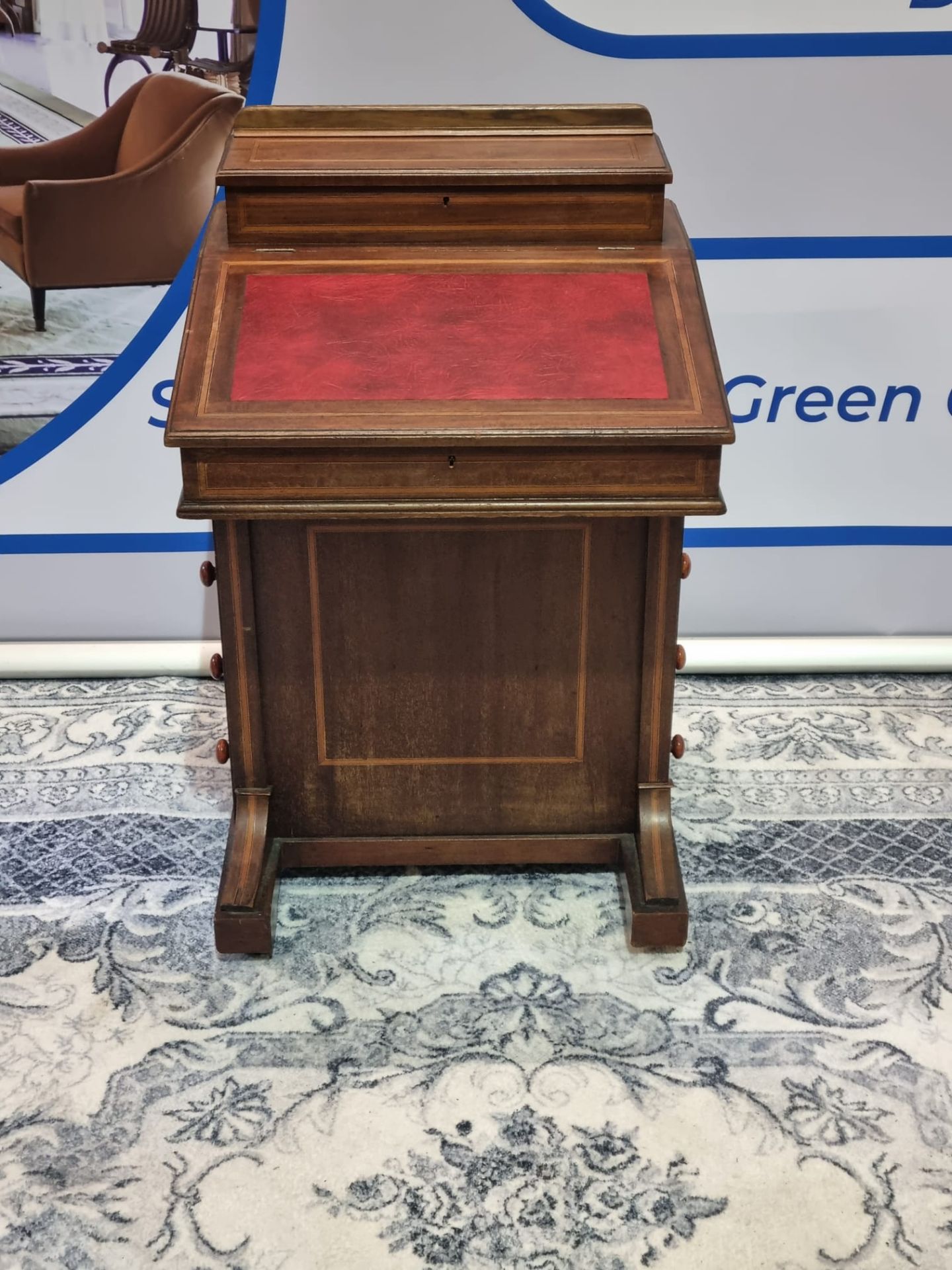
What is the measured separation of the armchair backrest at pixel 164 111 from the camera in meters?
3.04

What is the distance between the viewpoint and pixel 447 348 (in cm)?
218

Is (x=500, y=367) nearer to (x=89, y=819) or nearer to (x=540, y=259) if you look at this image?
(x=540, y=259)

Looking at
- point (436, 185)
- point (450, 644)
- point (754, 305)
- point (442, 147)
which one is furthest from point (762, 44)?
point (450, 644)

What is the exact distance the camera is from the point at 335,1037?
230cm

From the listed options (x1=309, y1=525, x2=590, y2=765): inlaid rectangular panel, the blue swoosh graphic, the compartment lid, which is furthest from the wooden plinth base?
the blue swoosh graphic

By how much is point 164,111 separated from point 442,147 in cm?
96

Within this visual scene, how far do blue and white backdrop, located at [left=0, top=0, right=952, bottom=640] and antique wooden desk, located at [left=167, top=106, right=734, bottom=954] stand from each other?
0.56 metres

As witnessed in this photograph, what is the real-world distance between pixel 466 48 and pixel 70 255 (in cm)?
101

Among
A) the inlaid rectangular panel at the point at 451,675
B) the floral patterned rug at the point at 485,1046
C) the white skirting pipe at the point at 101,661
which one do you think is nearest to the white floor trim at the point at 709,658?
the white skirting pipe at the point at 101,661

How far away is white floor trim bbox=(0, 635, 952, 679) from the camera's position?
342 centimetres

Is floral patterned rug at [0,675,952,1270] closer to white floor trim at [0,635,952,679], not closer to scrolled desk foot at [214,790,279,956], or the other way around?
scrolled desk foot at [214,790,279,956]

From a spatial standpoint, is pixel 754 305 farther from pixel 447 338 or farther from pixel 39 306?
pixel 39 306

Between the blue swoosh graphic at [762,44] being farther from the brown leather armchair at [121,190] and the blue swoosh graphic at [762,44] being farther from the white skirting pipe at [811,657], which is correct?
the white skirting pipe at [811,657]

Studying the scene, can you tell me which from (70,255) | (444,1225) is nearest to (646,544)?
(444,1225)
